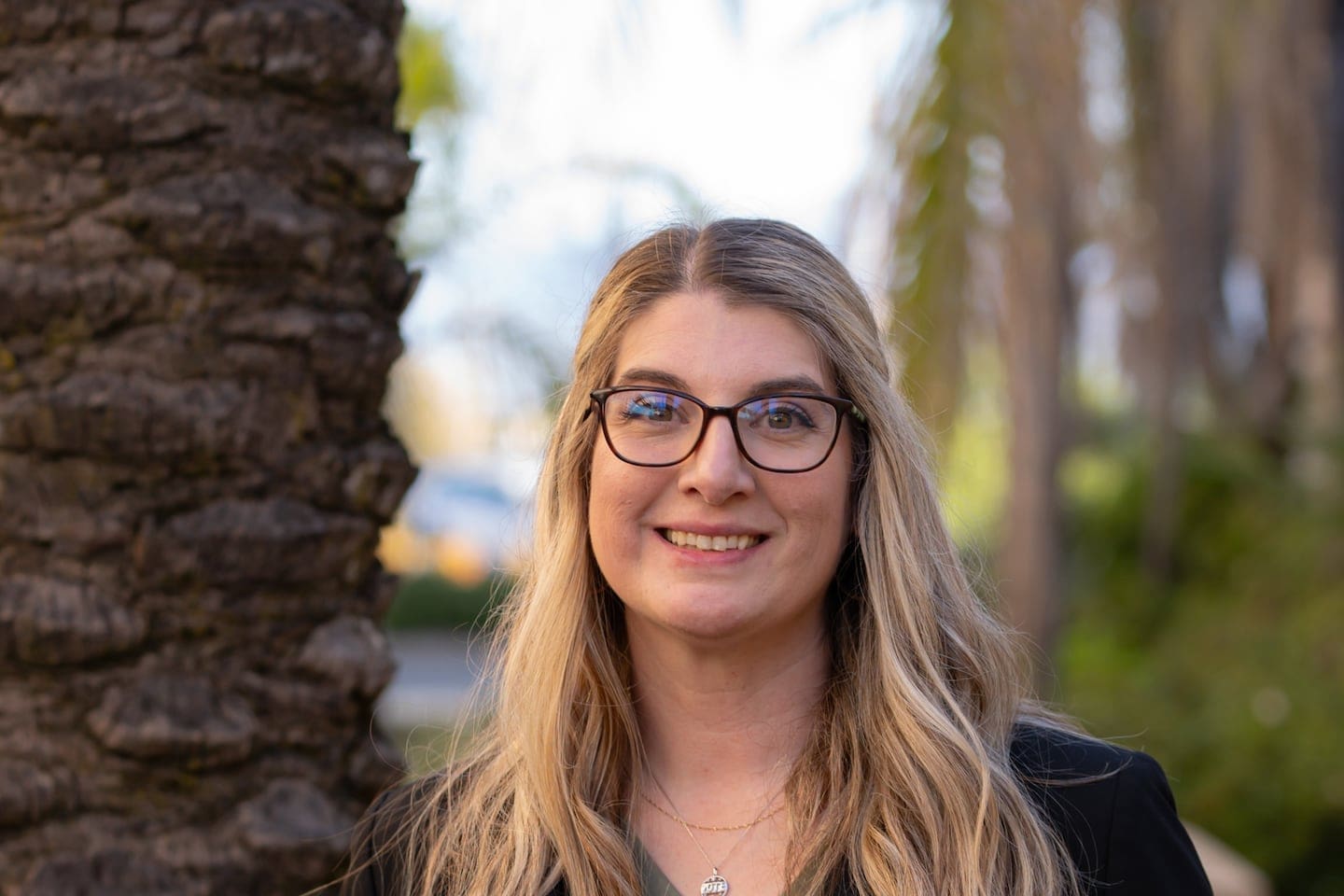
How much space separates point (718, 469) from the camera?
7.28 ft

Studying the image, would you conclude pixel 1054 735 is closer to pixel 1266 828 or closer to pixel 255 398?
pixel 255 398

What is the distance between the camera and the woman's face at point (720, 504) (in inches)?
88.4

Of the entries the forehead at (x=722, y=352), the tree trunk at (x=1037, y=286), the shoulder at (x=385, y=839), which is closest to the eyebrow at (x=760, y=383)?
the forehead at (x=722, y=352)

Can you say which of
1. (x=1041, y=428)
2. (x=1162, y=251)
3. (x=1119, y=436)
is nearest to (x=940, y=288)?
(x=1041, y=428)

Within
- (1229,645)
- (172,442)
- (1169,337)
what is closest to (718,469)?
(172,442)

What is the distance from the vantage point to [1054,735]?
94.0 inches

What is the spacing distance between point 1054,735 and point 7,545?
180cm

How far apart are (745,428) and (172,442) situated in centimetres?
98

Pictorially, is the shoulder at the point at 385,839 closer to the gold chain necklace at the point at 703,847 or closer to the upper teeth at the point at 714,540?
the gold chain necklace at the point at 703,847

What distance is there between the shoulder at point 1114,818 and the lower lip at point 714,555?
58cm

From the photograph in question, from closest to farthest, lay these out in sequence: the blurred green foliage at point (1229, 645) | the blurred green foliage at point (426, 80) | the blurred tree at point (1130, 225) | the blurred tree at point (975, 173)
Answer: the blurred tree at point (975, 173) → the blurred tree at point (1130, 225) → the blurred green foliage at point (1229, 645) → the blurred green foliage at point (426, 80)

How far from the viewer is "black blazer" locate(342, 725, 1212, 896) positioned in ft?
7.16

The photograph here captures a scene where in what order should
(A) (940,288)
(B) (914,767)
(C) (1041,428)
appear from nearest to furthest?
(B) (914,767) < (A) (940,288) < (C) (1041,428)

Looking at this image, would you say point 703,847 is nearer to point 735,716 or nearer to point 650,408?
point 735,716
